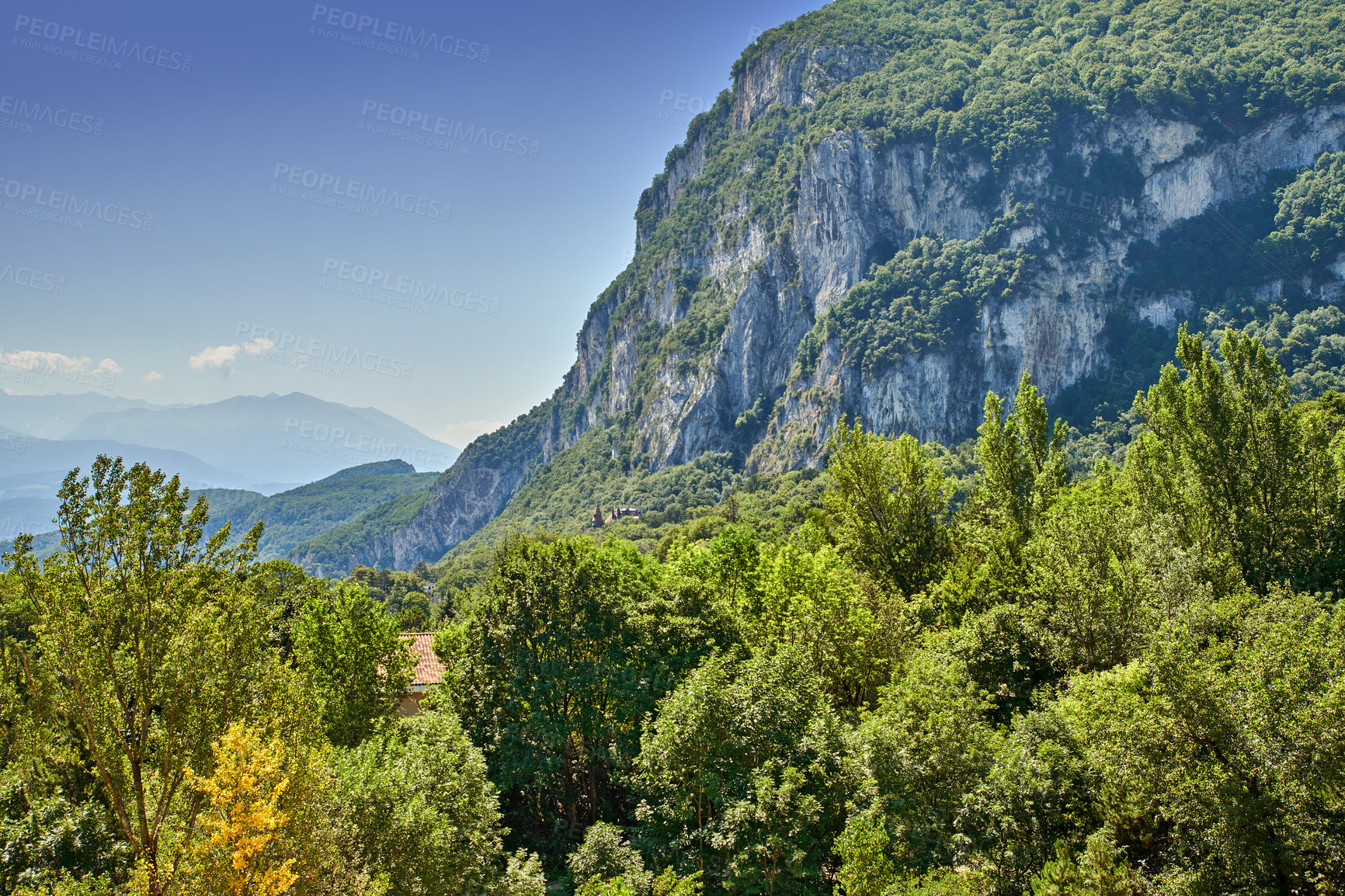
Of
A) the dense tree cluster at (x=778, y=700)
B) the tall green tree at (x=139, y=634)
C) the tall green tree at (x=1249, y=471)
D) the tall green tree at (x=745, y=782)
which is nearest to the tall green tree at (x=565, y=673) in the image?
the dense tree cluster at (x=778, y=700)

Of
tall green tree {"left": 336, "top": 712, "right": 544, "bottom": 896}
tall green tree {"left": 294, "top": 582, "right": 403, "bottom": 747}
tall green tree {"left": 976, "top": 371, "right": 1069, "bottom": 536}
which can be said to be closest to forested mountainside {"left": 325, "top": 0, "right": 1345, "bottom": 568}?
tall green tree {"left": 976, "top": 371, "right": 1069, "bottom": 536}

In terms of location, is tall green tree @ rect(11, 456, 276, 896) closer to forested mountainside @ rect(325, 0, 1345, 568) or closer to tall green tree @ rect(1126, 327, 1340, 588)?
tall green tree @ rect(1126, 327, 1340, 588)

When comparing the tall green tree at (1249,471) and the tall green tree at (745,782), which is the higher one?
the tall green tree at (1249,471)

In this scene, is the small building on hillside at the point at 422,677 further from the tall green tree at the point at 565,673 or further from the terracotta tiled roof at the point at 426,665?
the tall green tree at the point at 565,673

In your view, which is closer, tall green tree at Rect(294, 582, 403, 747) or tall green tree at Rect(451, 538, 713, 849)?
tall green tree at Rect(451, 538, 713, 849)

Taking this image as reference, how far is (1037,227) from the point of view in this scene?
16012cm

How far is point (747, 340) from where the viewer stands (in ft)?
623

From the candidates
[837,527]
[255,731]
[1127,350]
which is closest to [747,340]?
[1127,350]

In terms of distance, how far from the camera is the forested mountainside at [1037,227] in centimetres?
14125

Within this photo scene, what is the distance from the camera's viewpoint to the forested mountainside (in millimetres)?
141250

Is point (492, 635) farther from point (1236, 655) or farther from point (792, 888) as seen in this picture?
point (1236, 655)

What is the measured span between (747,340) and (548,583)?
562 ft


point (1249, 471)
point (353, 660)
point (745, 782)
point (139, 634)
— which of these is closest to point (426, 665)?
point (353, 660)

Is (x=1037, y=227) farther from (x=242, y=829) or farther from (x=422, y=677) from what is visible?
(x=242, y=829)
